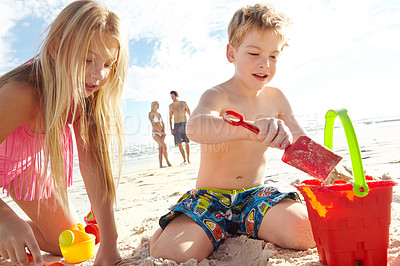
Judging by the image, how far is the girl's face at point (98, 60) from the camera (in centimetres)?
175

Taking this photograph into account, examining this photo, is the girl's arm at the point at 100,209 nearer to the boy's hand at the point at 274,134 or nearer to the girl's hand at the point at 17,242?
the girl's hand at the point at 17,242

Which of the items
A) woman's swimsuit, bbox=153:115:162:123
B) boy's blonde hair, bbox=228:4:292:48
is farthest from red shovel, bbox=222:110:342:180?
woman's swimsuit, bbox=153:115:162:123

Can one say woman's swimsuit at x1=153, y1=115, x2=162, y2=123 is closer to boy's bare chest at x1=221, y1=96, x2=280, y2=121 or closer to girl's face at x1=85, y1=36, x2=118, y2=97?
boy's bare chest at x1=221, y1=96, x2=280, y2=121

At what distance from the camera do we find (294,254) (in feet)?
5.52

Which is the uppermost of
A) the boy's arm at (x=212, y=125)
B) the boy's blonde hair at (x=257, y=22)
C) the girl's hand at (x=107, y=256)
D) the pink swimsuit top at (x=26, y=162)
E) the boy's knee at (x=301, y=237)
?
the boy's blonde hair at (x=257, y=22)

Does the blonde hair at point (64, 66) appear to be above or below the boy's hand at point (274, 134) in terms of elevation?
above

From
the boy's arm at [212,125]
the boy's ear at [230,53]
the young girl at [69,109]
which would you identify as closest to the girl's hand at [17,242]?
the young girl at [69,109]

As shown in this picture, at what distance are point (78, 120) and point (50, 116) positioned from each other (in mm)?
418

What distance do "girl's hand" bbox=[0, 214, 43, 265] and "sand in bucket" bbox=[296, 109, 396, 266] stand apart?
1.09 metres

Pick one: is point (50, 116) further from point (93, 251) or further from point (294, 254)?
point (294, 254)

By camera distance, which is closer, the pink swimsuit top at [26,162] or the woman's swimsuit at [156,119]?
the pink swimsuit top at [26,162]

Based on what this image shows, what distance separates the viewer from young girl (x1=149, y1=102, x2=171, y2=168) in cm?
912

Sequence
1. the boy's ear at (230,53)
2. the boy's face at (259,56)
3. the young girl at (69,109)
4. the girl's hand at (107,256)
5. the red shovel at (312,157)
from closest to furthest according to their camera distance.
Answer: the red shovel at (312,157) < the young girl at (69,109) < the girl's hand at (107,256) < the boy's face at (259,56) < the boy's ear at (230,53)

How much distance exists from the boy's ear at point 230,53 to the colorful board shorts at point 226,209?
908mm
